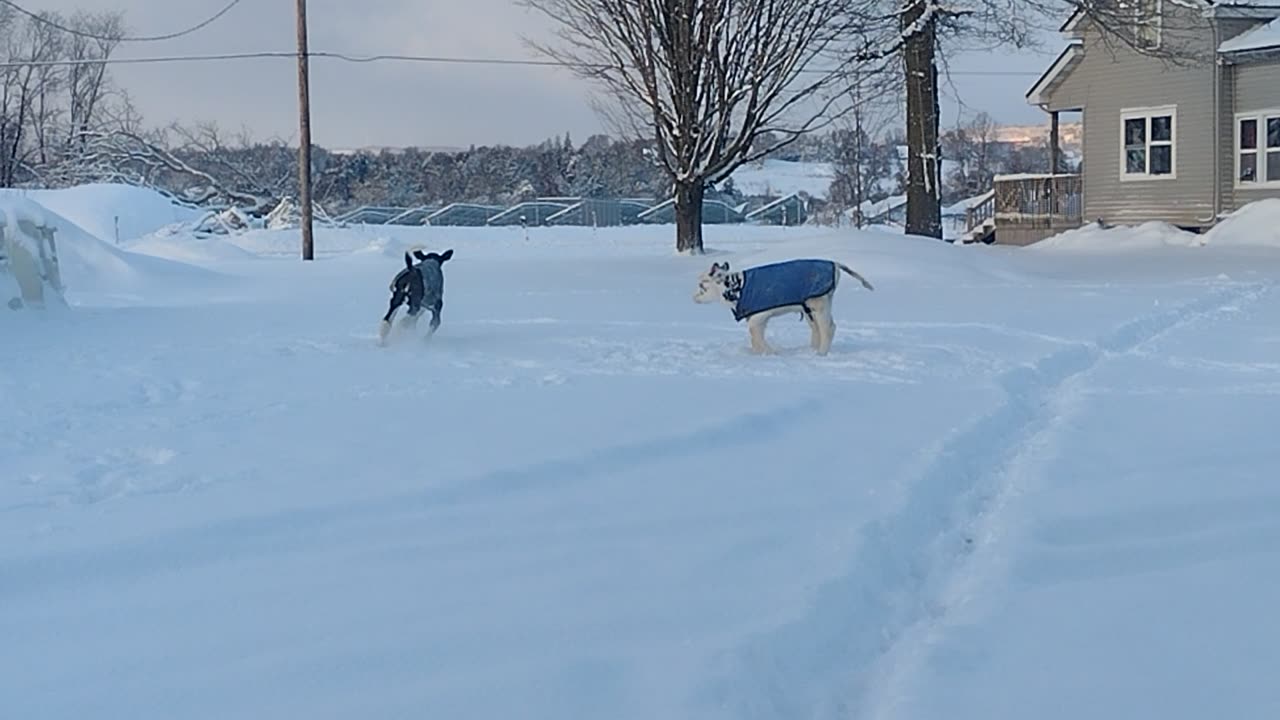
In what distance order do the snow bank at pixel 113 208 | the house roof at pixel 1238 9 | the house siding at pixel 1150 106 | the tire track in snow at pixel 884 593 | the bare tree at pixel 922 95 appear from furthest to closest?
the snow bank at pixel 113 208
the house siding at pixel 1150 106
the house roof at pixel 1238 9
the bare tree at pixel 922 95
the tire track in snow at pixel 884 593

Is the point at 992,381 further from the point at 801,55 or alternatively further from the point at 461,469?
the point at 801,55

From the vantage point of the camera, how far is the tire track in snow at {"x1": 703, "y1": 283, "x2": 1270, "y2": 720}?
12.9ft

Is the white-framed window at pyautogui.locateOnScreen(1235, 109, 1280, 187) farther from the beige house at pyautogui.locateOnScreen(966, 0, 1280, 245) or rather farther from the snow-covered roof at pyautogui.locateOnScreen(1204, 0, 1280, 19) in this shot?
the snow-covered roof at pyautogui.locateOnScreen(1204, 0, 1280, 19)

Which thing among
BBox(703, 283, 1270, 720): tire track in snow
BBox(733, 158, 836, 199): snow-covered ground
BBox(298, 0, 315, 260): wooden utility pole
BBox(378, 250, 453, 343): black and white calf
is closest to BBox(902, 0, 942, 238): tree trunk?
BBox(298, 0, 315, 260): wooden utility pole

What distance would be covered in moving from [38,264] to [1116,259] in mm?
17655

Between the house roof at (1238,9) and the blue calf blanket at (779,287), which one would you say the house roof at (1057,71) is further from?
the blue calf blanket at (779,287)

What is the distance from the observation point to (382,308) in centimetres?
1520

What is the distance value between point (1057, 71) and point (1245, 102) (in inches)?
187

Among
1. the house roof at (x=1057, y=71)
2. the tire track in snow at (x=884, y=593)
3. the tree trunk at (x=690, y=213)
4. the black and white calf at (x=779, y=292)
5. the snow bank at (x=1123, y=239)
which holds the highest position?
the house roof at (x=1057, y=71)

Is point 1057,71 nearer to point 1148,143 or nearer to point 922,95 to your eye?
point 1148,143

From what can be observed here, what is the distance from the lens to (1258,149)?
28.2 meters

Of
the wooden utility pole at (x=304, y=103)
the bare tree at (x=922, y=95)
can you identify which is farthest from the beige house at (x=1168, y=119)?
the wooden utility pole at (x=304, y=103)

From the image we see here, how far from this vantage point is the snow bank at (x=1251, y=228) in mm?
25097

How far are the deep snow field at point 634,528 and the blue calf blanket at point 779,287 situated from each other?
46 cm
